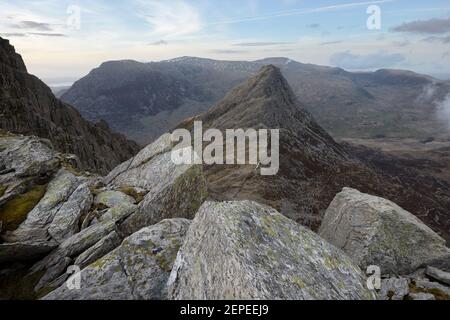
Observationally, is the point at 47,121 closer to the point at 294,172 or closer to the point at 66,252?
the point at 294,172

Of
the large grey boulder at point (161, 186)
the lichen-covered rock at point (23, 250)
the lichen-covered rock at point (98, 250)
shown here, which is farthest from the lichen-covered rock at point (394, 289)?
the lichen-covered rock at point (23, 250)

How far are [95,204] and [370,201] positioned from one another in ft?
63.3

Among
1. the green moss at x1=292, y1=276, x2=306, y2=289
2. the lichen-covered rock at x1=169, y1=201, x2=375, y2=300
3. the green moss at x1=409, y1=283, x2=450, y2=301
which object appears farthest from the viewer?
the green moss at x1=409, y1=283, x2=450, y2=301

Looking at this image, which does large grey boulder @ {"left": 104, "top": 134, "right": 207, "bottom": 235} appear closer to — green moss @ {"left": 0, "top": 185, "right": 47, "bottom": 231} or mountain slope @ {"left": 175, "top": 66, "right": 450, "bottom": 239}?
green moss @ {"left": 0, "top": 185, "right": 47, "bottom": 231}

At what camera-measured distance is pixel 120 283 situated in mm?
16406

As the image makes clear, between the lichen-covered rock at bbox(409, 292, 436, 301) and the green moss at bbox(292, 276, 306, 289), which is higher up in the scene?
the green moss at bbox(292, 276, 306, 289)

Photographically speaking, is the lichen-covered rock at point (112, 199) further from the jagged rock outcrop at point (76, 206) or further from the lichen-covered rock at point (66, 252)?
the lichen-covered rock at point (66, 252)

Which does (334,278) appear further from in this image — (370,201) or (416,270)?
(370,201)

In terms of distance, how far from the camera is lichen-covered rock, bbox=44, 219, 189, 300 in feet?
52.1

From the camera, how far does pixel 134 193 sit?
2897 cm

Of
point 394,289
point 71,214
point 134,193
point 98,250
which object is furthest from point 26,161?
point 394,289

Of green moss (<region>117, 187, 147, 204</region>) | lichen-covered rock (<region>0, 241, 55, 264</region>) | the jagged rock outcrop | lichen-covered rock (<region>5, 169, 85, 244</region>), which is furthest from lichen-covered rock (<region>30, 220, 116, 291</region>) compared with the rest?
green moss (<region>117, 187, 147, 204</region>)

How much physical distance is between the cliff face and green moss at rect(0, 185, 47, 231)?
173 ft

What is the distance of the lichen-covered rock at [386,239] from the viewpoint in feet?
72.9
